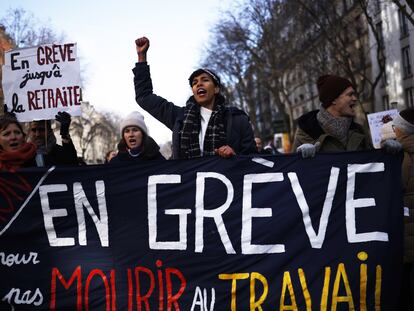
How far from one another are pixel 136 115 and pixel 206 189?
3.87 ft

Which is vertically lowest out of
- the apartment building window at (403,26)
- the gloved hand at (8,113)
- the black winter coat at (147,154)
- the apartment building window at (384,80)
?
the black winter coat at (147,154)

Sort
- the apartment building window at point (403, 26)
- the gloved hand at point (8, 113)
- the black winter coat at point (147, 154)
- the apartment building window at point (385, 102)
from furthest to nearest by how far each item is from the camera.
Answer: the apartment building window at point (385, 102)
the apartment building window at point (403, 26)
the gloved hand at point (8, 113)
the black winter coat at point (147, 154)

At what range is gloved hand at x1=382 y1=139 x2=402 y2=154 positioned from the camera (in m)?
3.65

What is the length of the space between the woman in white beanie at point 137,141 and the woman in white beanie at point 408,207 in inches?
72.4

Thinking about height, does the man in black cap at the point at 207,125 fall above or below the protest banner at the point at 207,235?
above

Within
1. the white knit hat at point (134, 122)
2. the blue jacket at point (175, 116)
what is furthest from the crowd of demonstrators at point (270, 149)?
the blue jacket at point (175, 116)

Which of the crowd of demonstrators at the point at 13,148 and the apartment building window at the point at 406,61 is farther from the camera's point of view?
the apartment building window at the point at 406,61

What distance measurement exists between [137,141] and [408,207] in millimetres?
2140

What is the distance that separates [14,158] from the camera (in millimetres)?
4230

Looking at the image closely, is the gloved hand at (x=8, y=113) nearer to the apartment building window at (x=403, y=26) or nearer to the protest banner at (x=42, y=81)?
the protest banner at (x=42, y=81)

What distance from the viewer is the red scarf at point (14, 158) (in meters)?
4.20

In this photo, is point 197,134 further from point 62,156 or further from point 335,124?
point 62,156

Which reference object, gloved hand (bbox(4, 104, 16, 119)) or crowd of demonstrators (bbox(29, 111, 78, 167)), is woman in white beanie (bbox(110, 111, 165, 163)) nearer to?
crowd of demonstrators (bbox(29, 111, 78, 167))

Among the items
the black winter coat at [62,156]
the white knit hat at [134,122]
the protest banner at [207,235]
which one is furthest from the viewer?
the black winter coat at [62,156]
